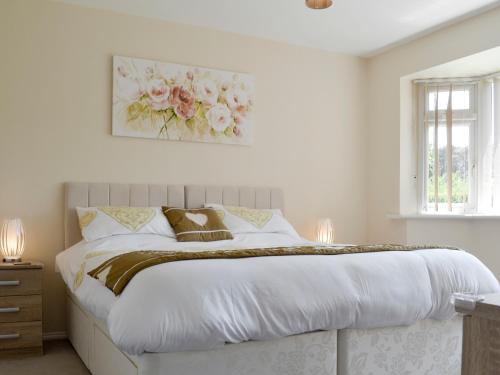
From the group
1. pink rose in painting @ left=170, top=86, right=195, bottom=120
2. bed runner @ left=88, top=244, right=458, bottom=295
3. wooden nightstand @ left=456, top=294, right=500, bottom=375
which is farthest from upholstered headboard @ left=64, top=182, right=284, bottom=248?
wooden nightstand @ left=456, top=294, right=500, bottom=375

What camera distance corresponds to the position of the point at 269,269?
248cm

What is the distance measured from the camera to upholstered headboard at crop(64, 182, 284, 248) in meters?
4.16

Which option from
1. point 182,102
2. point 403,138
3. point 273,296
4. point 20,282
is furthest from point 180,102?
point 273,296

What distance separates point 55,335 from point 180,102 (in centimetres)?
211

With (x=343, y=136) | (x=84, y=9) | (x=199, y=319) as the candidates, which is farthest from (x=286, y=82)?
(x=199, y=319)

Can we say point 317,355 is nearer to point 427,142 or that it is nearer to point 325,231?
point 325,231

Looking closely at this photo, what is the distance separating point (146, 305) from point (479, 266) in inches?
75.5

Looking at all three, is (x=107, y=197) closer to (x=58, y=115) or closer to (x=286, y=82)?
(x=58, y=115)

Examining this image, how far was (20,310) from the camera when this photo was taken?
361 cm

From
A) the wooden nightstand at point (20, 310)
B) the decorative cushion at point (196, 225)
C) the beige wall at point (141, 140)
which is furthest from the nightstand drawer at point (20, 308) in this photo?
the decorative cushion at point (196, 225)

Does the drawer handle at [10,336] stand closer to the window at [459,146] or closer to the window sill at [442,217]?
the window sill at [442,217]

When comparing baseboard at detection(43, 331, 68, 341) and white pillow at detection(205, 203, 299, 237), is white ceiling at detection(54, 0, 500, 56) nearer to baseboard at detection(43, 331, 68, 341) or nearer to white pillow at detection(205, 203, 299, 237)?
white pillow at detection(205, 203, 299, 237)

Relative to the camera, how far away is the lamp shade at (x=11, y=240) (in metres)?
3.87

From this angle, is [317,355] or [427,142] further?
[427,142]
